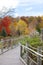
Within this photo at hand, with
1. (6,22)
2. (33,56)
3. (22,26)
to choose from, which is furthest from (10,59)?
(22,26)

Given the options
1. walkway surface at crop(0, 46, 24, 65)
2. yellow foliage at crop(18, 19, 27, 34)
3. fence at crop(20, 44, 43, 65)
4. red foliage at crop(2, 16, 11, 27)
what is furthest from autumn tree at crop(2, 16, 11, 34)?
fence at crop(20, 44, 43, 65)

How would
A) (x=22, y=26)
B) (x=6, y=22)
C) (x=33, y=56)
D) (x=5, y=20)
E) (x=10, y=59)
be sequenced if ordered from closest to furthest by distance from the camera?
(x=33, y=56) < (x=10, y=59) < (x=5, y=20) < (x=6, y=22) < (x=22, y=26)

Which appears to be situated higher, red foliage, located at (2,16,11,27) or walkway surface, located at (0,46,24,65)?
red foliage, located at (2,16,11,27)

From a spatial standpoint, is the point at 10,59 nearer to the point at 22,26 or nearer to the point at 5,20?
the point at 5,20

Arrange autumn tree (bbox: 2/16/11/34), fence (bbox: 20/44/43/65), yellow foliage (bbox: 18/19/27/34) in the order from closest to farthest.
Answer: fence (bbox: 20/44/43/65) < autumn tree (bbox: 2/16/11/34) < yellow foliage (bbox: 18/19/27/34)

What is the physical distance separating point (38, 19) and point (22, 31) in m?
5.46

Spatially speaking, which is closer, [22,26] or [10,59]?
[10,59]

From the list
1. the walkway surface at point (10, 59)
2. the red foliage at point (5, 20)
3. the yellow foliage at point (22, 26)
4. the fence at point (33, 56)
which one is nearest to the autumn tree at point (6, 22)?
the red foliage at point (5, 20)

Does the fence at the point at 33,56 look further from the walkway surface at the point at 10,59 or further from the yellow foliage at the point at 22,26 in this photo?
the yellow foliage at the point at 22,26

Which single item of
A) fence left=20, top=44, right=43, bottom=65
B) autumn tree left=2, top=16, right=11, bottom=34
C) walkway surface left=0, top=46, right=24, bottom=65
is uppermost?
autumn tree left=2, top=16, right=11, bottom=34

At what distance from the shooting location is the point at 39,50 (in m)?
7.94

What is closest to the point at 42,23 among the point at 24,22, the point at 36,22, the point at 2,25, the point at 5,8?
the point at 36,22

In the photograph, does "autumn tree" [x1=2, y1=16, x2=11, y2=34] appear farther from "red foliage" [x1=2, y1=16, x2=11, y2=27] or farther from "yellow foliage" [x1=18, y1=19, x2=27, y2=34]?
"yellow foliage" [x1=18, y1=19, x2=27, y2=34]

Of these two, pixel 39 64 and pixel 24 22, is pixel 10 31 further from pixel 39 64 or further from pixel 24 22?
pixel 39 64
